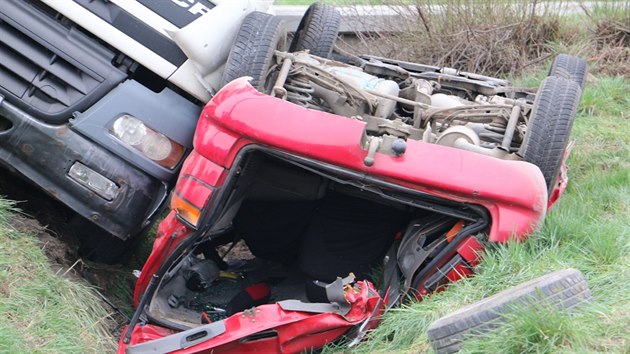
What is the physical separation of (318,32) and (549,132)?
78.3 inches

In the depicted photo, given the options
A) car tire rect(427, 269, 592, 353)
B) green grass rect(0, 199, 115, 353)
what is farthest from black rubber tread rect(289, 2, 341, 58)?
car tire rect(427, 269, 592, 353)

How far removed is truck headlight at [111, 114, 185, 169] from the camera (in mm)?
4465

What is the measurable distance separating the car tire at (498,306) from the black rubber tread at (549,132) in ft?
3.41

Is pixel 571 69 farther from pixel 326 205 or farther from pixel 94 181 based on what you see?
pixel 94 181

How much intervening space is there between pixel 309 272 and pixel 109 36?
64.5 inches

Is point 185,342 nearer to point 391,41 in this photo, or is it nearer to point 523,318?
point 523,318

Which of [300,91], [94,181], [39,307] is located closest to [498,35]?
[300,91]

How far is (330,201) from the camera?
15.4 feet

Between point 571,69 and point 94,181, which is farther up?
point 571,69

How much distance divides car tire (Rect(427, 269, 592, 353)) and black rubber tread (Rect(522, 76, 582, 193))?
3.41 ft

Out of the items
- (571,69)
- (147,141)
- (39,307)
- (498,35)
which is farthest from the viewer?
(498,35)

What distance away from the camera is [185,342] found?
3885mm

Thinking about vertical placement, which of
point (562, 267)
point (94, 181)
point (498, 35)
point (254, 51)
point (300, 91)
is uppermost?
point (498, 35)

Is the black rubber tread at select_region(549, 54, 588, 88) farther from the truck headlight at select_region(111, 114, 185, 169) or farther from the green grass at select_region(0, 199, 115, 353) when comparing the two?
the green grass at select_region(0, 199, 115, 353)
